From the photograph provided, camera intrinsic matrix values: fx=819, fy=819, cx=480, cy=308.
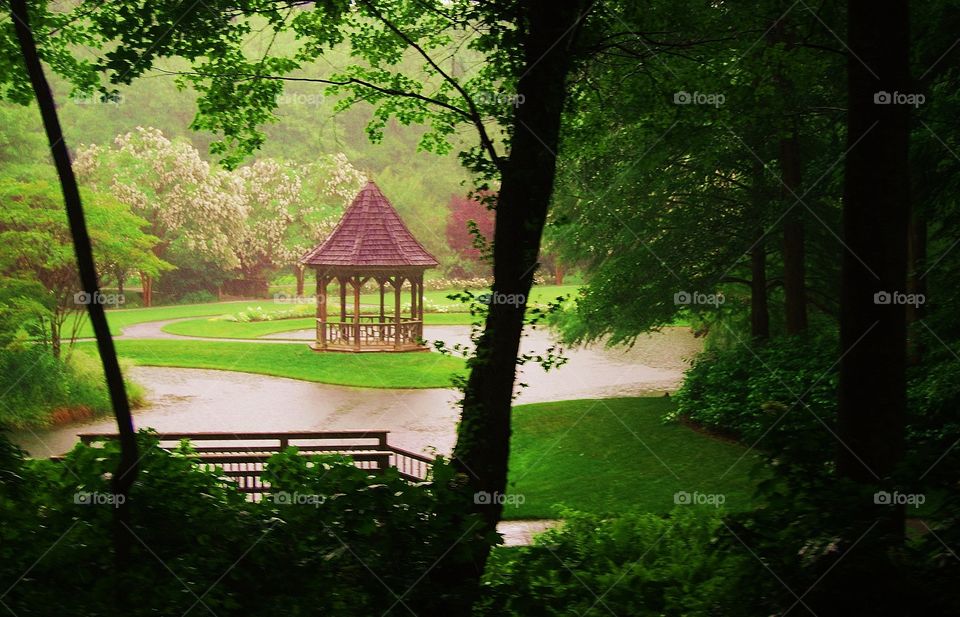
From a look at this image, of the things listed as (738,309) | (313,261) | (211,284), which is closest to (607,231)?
(738,309)

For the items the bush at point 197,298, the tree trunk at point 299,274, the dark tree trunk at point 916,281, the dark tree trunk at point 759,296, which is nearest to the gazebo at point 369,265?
the tree trunk at point 299,274

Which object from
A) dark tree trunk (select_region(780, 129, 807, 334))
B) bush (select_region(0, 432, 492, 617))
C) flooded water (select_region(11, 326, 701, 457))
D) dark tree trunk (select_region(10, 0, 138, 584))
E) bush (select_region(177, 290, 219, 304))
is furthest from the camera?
bush (select_region(177, 290, 219, 304))

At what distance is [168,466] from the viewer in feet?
11.0

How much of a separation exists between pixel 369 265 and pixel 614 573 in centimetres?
1391

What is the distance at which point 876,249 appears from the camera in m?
3.43

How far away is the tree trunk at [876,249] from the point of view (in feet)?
11.1

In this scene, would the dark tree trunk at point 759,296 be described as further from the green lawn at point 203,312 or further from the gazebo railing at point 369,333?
the gazebo railing at point 369,333

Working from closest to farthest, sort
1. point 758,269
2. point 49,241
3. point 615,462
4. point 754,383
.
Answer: point 615,462, point 754,383, point 758,269, point 49,241

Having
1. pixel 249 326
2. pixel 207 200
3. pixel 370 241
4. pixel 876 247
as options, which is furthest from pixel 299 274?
pixel 876 247

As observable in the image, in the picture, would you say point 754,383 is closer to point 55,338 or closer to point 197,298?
point 55,338

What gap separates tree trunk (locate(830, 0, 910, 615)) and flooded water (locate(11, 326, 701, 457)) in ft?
22.6

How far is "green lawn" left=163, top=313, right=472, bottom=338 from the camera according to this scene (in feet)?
58.5

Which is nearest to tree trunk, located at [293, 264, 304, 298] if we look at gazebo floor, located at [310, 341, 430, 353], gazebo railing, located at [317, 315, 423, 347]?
gazebo railing, located at [317, 315, 423, 347]

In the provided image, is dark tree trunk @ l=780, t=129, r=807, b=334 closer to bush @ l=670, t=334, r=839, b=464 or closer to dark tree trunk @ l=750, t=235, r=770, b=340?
bush @ l=670, t=334, r=839, b=464
